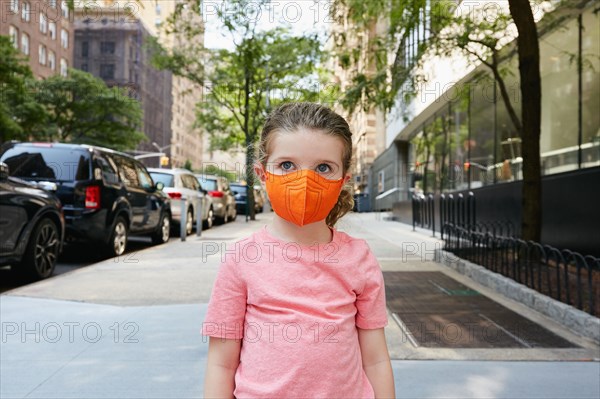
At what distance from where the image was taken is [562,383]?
3.77m

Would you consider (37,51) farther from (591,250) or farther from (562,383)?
(562,383)

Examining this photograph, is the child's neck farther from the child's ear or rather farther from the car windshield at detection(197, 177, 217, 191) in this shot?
the car windshield at detection(197, 177, 217, 191)

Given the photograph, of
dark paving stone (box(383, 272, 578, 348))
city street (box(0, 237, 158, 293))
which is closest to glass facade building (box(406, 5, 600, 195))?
dark paving stone (box(383, 272, 578, 348))

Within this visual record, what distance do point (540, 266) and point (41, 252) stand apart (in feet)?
18.6

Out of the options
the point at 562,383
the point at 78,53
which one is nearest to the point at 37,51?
the point at 78,53

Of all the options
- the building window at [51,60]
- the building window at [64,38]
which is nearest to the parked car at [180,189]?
the building window at [51,60]

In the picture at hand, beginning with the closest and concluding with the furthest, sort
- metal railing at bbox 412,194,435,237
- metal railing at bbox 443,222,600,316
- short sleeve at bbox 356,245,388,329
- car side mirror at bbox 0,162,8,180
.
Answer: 1. short sleeve at bbox 356,245,388,329
2. metal railing at bbox 443,222,600,316
3. car side mirror at bbox 0,162,8,180
4. metal railing at bbox 412,194,435,237

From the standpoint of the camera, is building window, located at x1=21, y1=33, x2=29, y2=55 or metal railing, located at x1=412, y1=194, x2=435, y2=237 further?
building window, located at x1=21, y1=33, x2=29, y2=55

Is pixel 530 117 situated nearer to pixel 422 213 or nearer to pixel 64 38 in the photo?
pixel 422 213

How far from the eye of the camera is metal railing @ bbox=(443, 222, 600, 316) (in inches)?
216

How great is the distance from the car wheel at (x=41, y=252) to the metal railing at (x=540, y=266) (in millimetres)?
5404

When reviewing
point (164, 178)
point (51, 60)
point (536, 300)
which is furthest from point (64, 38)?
point (536, 300)

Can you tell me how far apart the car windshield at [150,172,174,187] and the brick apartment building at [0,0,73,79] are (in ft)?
108

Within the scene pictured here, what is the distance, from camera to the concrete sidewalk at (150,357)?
361 centimetres
